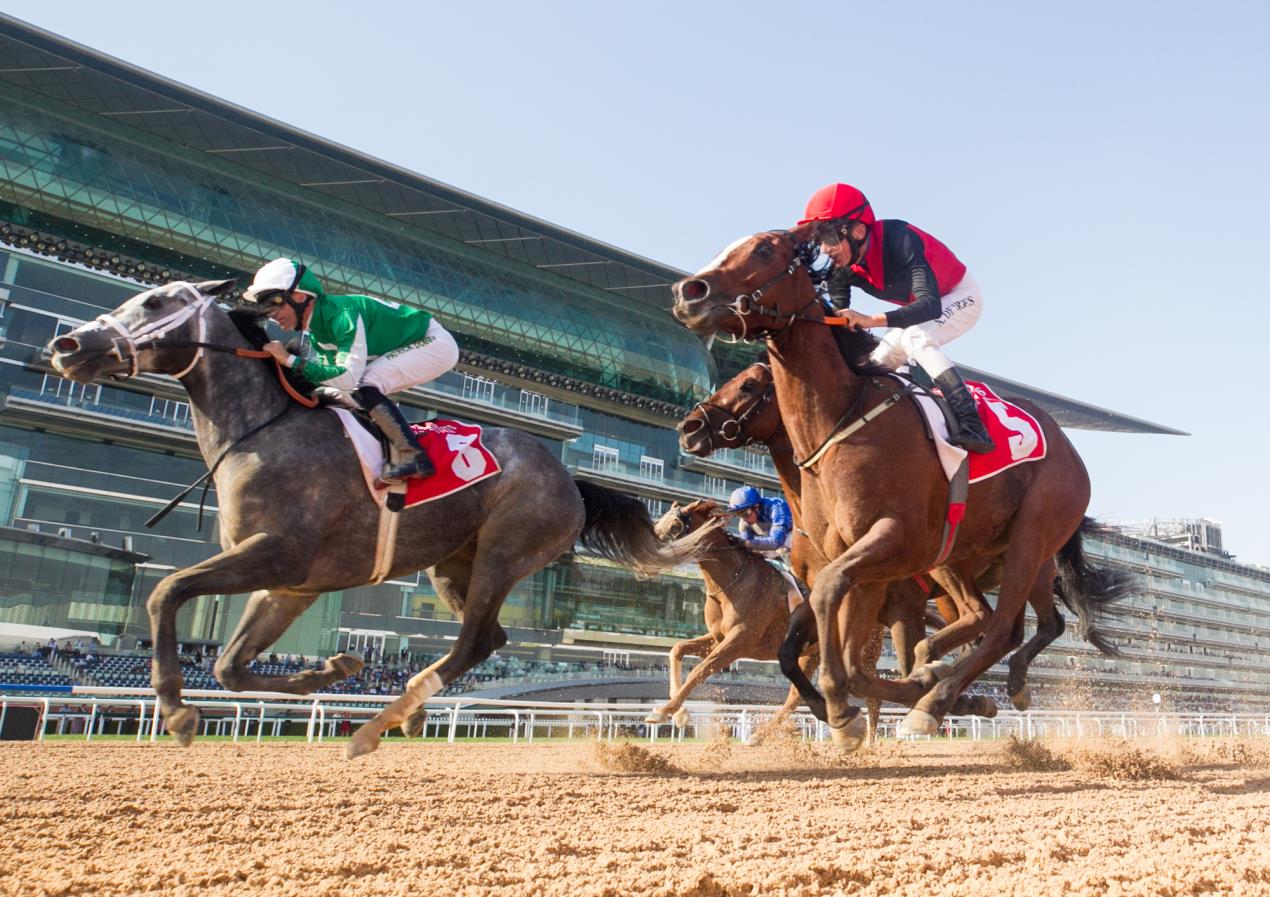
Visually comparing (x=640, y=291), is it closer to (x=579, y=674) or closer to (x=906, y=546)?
(x=579, y=674)

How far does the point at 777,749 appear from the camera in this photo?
24.7 ft

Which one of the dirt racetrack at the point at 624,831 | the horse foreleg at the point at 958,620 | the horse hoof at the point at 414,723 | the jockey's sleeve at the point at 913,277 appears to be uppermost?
the jockey's sleeve at the point at 913,277

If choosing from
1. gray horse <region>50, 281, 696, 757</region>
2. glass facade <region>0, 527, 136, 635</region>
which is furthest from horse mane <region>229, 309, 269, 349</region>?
glass facade <region>0, 527, 136, 635</region>

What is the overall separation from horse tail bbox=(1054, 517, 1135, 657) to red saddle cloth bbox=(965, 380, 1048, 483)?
200cm

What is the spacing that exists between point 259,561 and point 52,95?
35227 millimetres

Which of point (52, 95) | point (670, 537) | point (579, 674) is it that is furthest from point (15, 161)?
point (670, 537)

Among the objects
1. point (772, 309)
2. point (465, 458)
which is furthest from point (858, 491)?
point (465, 458)

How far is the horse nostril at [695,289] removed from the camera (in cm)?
459

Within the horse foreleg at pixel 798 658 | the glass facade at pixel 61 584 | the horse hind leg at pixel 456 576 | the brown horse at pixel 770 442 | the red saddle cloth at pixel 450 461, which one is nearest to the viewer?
the red saddle cloth at pixel 450 461

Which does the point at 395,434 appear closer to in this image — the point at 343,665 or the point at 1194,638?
the point at 343,665

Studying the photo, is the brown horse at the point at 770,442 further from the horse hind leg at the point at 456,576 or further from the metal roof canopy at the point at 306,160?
the metal roof canopy at the point at 306,160

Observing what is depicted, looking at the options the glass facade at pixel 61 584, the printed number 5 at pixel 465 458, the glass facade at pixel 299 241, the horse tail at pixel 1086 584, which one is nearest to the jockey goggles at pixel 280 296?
the printed number 5 at pixel 465 458

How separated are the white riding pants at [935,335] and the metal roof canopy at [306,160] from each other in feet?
112

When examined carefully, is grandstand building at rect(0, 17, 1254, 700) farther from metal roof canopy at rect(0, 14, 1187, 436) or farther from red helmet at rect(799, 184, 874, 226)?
red helmet at rect(799, 184, 874, 226)
